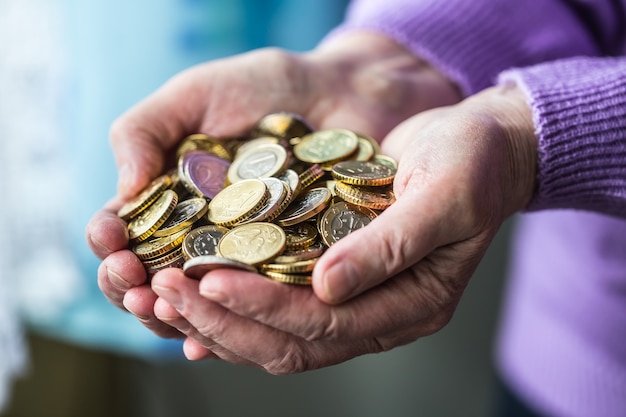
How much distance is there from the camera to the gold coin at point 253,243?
0.82 metres

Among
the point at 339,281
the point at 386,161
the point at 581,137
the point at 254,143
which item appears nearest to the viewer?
the point at 339,281

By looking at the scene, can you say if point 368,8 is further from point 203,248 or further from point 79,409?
point 79,409

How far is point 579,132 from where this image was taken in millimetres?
918

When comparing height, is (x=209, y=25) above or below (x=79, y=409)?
above

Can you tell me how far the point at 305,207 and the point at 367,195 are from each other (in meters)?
0.09

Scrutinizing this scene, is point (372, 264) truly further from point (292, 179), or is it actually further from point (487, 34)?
point (487, 34)

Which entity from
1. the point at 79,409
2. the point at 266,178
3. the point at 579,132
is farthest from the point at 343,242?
the point at 79,409

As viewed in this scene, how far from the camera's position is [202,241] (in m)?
0.91

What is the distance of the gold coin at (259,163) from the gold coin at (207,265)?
0.94 ft

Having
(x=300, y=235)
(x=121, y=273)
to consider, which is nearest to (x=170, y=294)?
(x=121, y=273)

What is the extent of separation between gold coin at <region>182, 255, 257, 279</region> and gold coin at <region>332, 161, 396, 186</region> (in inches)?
9.3

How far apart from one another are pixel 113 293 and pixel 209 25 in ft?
3.34

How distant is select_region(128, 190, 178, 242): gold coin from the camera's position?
→ 933 mm

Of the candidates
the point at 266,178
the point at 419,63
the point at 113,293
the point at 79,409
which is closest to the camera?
the point at 113,293
